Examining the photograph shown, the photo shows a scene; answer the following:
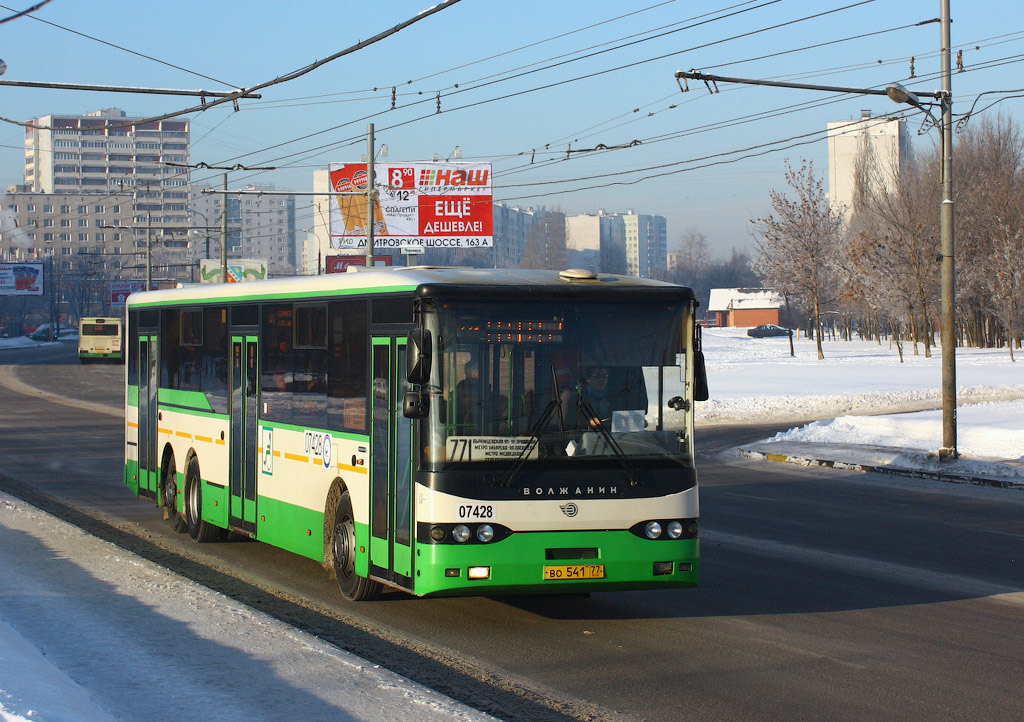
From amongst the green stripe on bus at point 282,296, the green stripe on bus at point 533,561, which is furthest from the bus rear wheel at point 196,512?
the green stripe on bus at point 533,561

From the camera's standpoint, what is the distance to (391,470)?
9172 mm

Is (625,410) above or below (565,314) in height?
below

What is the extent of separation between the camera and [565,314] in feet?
29.1

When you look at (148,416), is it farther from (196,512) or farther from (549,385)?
(549,385)

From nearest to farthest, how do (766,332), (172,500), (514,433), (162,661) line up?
(162,661)
(514,433)
(172,500)
(766,332)

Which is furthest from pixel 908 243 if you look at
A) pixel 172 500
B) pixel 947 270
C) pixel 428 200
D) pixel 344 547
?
pixel 344 547

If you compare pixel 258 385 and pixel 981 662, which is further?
pixel 258 385

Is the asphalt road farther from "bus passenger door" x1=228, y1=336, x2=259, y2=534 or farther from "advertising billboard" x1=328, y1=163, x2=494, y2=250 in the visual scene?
"advertising billboard" x1=328, y1=163, x2=494, y2=250

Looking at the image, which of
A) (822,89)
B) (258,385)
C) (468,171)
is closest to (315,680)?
(258,385)

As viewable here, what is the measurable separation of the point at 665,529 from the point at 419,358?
2.19 m

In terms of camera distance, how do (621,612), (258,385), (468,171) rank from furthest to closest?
(468,171)
(258,385)
(621,612)

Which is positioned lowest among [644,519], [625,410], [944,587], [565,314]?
[944,587]

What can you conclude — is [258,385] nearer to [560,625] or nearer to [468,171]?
[560,625]

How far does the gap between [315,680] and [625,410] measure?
3037 millimetres
